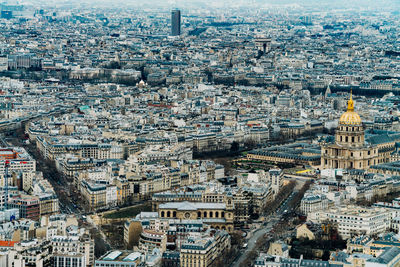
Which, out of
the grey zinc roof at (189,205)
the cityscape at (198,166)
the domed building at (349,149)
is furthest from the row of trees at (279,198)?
the domed building at (349,149)

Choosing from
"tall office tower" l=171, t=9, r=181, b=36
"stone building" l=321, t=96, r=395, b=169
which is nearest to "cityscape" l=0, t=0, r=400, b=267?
"stone building" l=321, t=96, r=395, b=169

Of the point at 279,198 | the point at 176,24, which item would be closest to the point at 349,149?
the point at 279,198

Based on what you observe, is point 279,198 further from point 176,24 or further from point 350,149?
point 176,24

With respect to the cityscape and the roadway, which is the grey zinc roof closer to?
the cityscape

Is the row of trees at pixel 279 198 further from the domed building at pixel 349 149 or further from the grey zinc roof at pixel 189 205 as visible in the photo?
the domed building at pixel 349 149

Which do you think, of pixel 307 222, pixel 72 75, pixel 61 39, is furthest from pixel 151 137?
pixel 61 39

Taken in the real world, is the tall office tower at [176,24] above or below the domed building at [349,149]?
below
